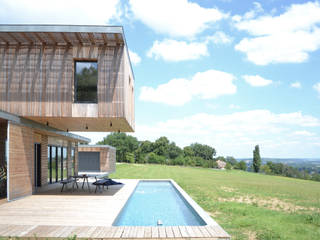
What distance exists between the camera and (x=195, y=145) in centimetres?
8538

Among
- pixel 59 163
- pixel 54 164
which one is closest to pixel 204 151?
pixel 59 163

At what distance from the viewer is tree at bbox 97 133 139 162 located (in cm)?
6326

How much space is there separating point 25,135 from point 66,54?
322 centimetres

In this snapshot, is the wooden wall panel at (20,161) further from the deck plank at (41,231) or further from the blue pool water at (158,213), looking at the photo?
the deck plank at (41,231)

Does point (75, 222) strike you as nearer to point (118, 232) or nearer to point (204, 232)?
point (118, 232)

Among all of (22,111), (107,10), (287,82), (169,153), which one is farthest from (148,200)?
(169,153)

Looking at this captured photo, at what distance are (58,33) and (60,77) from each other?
145cm

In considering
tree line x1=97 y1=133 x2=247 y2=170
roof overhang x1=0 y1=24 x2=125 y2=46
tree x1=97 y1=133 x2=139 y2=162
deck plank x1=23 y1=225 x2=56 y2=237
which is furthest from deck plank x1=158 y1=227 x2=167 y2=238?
tree x1=97 y1=133 x2=139 y2=162

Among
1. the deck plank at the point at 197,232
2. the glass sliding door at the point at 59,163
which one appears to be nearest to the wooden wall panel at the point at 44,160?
the glass sliding door at the point at 59,163

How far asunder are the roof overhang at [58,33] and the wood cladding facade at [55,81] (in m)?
0.26

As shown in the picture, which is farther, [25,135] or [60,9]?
[60,9]

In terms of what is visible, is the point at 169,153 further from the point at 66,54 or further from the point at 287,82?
the point at 66,54

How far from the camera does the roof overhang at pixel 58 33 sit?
8.88m

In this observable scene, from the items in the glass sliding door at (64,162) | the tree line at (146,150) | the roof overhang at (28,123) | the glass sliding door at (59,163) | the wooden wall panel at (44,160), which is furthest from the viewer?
the tree line at (146,150)
